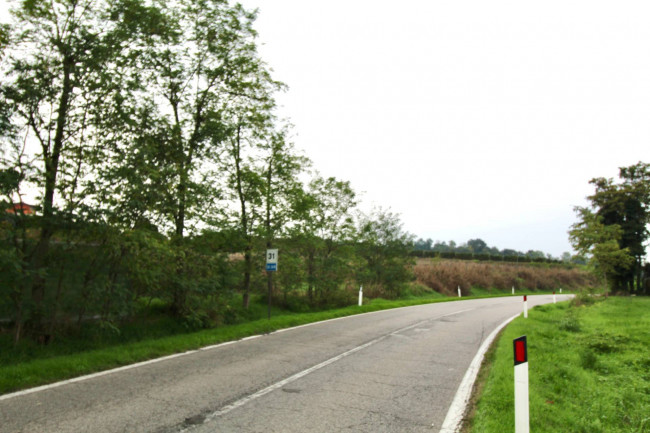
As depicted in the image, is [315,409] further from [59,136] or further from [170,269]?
[59,136]

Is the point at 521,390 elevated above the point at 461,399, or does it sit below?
above

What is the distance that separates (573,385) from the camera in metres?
6.93

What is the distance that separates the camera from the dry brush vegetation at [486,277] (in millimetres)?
37156

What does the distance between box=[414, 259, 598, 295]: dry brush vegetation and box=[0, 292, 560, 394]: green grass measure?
24.9m

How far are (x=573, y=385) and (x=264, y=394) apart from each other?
5.05 m

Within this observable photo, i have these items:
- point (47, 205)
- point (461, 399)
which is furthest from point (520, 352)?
point (47, 205)

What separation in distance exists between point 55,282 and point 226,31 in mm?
8914

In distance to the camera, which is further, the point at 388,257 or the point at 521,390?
the point at 388,257

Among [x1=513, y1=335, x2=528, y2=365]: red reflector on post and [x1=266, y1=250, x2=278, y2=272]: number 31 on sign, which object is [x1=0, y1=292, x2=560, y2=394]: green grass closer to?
[x1=266, y1=250, x2=278, y2=272]: number 31 on sign

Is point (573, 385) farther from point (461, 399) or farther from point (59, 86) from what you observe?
point (59, 86)

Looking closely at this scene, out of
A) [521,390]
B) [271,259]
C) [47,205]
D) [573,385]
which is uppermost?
[47,205]

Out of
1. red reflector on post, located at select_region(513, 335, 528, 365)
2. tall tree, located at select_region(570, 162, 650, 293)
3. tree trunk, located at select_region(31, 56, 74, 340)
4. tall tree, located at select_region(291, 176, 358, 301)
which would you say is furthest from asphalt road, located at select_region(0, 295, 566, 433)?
tall tree, located at select_region(570, 162, 650, 293)

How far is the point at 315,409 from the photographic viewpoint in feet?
17.5

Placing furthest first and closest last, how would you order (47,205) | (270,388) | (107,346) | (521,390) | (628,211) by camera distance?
(628,211) → (107,346) → (47,205) → (270,388) → (521,390)
